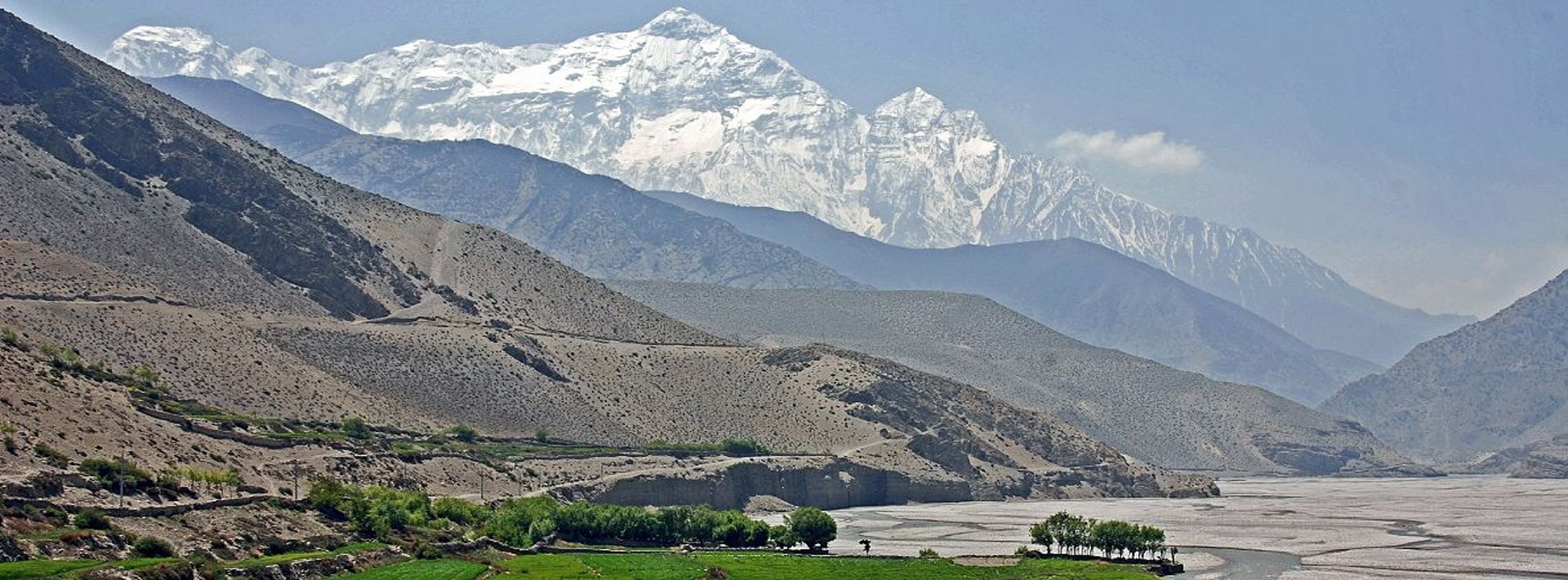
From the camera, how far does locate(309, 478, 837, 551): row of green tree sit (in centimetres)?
11819

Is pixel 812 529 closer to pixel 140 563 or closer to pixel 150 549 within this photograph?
pixel 150 549

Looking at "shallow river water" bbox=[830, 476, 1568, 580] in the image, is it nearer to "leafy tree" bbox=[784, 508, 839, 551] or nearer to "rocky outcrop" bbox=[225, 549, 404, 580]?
"leafy tree" bbox=[784, 508, 839, 551]

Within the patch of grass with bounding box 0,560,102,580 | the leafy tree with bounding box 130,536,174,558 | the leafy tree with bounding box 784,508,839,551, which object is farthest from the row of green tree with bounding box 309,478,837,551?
the patch of grass with bounding box 0,560,102,580

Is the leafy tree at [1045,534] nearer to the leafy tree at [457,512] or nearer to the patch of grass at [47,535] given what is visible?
the leafy tree at [457,512]

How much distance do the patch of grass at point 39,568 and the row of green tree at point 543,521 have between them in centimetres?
3114

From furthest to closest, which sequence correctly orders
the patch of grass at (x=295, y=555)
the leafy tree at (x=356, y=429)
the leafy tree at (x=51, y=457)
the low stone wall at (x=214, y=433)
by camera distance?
the leafy tree at (x=356, y=429) < the low stone wall at (x=214, y=433) < the leafy tree at (x=51, y=457) < the patch of grass at (x=295, y=555)

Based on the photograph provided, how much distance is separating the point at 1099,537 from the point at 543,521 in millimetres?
42996

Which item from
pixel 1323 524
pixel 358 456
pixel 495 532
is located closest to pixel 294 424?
pixel 358 456

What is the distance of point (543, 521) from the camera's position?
134 meters

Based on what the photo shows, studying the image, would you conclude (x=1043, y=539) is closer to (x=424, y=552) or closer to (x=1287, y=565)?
(x=1287, y=565)

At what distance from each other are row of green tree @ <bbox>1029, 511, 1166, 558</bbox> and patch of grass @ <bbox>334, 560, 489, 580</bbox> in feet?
181

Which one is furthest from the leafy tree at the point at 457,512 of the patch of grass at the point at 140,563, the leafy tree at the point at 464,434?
the leafy tree at the point at 464,434

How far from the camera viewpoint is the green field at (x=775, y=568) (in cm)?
11194

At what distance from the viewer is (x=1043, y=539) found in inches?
5812
